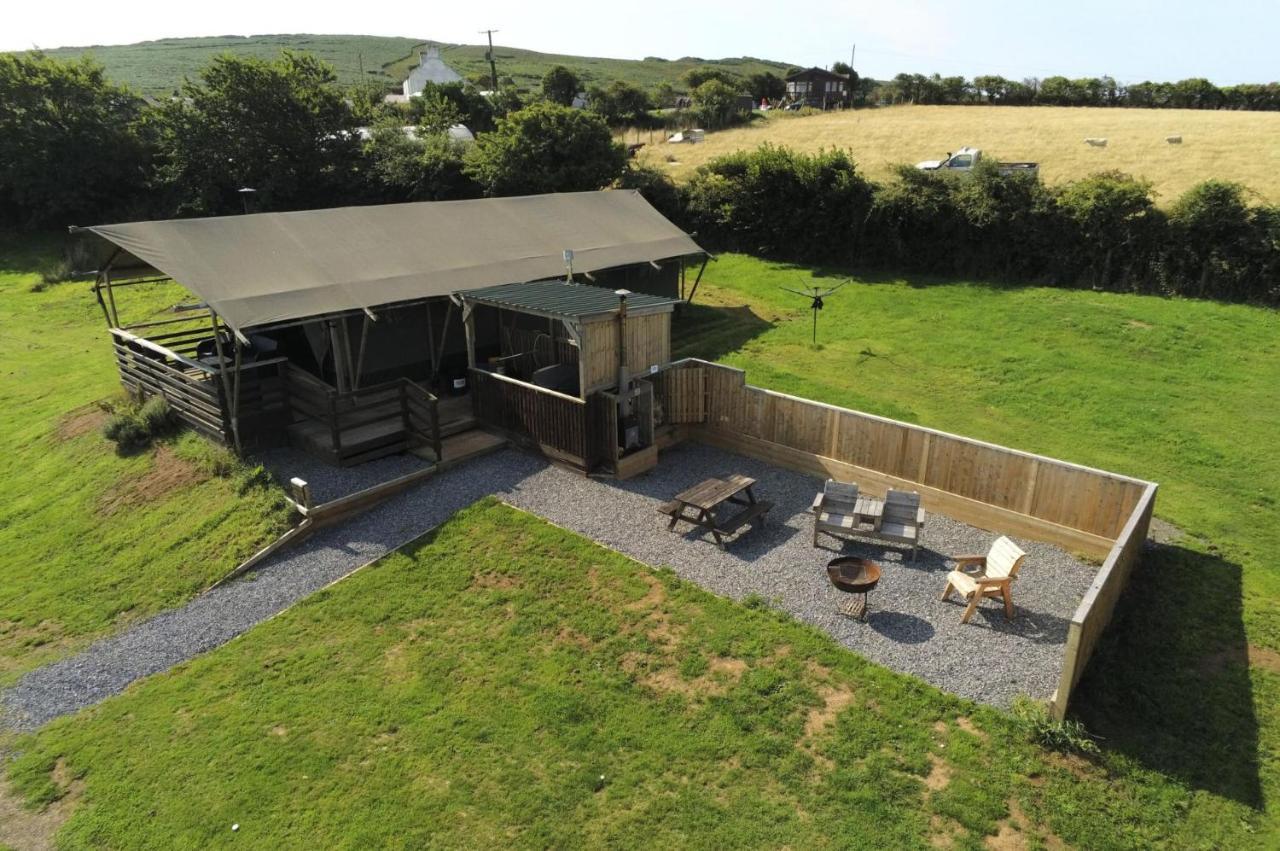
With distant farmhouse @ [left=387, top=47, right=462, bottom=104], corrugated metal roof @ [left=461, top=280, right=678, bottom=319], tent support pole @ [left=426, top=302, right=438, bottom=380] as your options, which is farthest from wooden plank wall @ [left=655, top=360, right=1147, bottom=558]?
distant farmhouse @ [left=387, top=47, right=462, bottom=104]

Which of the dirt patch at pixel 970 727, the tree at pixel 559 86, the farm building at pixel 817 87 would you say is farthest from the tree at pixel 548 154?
the farm building at pixel 817 87

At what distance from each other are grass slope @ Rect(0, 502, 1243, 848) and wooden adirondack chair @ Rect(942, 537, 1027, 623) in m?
1.59

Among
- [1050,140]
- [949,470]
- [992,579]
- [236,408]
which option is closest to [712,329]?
[949,470]

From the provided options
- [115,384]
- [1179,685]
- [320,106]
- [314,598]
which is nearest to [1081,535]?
[1179,685]

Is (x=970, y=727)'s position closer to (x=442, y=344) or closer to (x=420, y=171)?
(x=442, y=344)

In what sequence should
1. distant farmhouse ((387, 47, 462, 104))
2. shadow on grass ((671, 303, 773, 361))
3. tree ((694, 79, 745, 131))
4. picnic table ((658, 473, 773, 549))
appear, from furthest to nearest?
distant farmhouse ((387, 47, 462, 104))
tree ((694, 79, 745, 131))
shadow on grass ((671, 303, 773, 361))
picnic table ((658, 473, 773, 549))

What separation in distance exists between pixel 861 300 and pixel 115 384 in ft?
67.9

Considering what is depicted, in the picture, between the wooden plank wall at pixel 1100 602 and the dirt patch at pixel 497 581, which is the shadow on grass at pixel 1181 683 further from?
the dirt patch at pixel 497 581

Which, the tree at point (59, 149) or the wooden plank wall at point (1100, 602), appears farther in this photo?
the tree at point (59, 149)

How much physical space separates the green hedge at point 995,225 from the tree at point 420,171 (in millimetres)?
10480

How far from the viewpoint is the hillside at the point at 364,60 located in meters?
113

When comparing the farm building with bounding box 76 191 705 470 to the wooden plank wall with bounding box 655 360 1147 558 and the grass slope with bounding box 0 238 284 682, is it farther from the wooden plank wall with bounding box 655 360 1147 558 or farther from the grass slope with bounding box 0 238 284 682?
the wooden plank wall with bounding box 655 360 1147 558

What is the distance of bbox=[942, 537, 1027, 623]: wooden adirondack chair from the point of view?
9.09m

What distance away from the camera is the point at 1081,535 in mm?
10539
